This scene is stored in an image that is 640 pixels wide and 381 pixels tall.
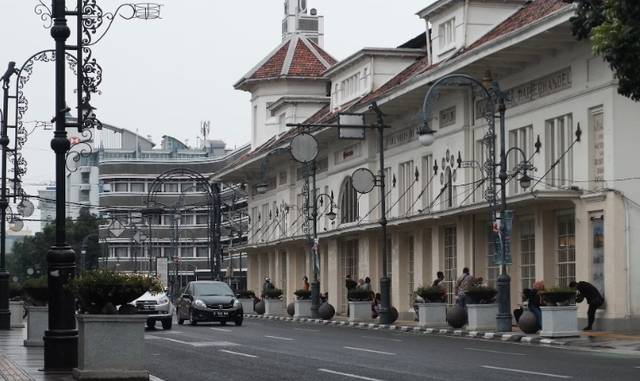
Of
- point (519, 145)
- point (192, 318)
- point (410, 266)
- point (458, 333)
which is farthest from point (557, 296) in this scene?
point (410, 266)

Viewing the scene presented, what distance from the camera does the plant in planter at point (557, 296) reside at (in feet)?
98.7

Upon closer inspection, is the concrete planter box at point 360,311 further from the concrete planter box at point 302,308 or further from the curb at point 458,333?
the concrete planter box at point 302,308

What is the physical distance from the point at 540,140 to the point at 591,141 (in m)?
3.37

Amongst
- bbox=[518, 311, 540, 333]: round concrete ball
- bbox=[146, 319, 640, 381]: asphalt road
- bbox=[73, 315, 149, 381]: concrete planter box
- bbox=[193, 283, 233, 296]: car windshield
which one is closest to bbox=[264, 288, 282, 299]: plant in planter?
bbox=[193, 283, 233, 296]: car windshield

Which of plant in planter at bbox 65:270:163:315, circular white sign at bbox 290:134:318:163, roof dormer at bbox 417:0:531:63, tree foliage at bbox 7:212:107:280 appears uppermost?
roof dormer at bbox 417:0:531:63

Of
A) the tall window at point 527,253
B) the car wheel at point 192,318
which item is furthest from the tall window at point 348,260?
the tall window at point 527,253

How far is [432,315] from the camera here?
39.0 m

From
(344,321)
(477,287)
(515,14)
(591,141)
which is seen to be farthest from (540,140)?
(344,321)

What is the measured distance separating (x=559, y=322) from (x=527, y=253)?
10289 mm

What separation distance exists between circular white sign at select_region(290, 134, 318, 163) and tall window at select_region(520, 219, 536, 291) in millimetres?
9735

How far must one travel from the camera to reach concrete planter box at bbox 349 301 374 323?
46.7 m

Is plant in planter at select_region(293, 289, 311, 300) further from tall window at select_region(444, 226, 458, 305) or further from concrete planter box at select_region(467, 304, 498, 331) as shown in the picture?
concrete planter box at select_region(467, 304, 498, 331)

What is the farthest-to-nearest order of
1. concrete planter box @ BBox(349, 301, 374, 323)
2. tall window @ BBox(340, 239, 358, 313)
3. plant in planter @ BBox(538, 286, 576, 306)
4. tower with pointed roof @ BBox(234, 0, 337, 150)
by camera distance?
tower with pointed roof @ BBox(234, 0, 337, 150)
tall window @ BBox(340, 239, 358, 313)
concrete planter box @ BBox(349, 301, 374, 323)
plant in planter @ BBox(538, 286, 576, 306)

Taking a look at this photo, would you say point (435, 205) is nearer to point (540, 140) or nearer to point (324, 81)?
point (540, 140)
